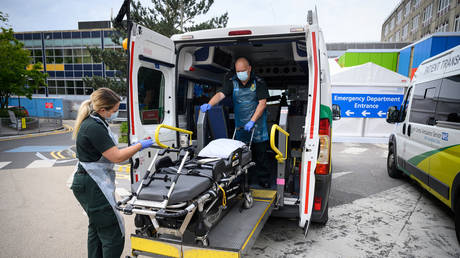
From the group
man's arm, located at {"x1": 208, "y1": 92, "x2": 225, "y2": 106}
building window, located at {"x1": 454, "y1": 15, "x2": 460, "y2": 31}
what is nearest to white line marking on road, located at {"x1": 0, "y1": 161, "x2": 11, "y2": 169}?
man's arm, located at {"x1": 208, "y1": 92, "x2": 225, "y2": 106}

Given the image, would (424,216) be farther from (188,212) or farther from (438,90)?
(188,212)

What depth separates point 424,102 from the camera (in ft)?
14.9

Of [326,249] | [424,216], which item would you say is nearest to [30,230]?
[326,249]

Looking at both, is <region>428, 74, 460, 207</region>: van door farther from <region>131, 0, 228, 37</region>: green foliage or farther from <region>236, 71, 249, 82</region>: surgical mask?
<region>131, 0, 228, 37</region>: green foliage

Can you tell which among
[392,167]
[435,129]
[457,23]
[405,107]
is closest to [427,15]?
[457,23]

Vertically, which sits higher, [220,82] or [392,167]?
[220,82]

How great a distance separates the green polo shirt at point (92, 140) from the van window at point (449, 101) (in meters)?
4.04

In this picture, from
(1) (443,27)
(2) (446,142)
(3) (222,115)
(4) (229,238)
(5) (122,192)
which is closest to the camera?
(4) (229,238)

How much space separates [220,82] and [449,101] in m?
3.66

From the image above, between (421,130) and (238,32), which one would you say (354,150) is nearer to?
(421,130)

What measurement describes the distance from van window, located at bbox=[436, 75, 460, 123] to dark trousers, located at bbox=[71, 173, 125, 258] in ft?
13.5

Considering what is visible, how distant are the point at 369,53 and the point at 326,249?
46.3 feet

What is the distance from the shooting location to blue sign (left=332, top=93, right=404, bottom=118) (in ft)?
35.6

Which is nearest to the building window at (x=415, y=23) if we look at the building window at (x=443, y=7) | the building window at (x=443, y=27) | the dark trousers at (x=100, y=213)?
the building window at (x=443, y=7)
